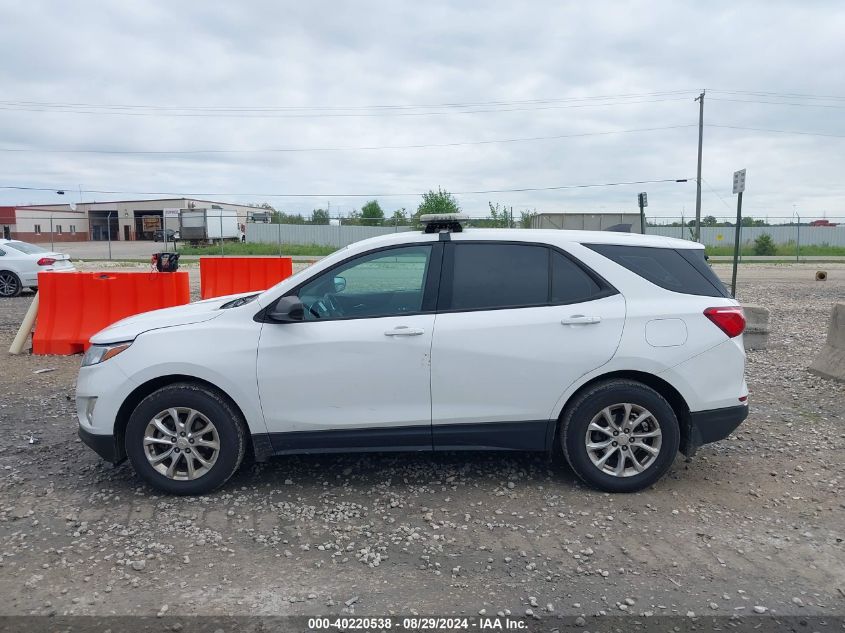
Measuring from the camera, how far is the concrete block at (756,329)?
31.1 ft

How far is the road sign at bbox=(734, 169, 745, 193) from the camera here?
12.9 metres

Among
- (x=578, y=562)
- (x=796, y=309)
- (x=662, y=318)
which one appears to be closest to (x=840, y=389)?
(x=662, y=318)

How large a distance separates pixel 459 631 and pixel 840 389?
5.85m

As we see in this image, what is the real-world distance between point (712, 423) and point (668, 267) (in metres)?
1.09

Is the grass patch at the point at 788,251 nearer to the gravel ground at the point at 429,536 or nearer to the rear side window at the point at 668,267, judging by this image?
the rear side window at the point at 668,267

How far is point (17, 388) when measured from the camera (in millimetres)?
7406

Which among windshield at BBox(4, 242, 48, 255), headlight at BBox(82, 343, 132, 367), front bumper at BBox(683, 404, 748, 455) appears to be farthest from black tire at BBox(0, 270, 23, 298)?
front bumper at BBox(683, 404, 748, 455)

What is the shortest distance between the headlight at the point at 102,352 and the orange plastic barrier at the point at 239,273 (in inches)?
347

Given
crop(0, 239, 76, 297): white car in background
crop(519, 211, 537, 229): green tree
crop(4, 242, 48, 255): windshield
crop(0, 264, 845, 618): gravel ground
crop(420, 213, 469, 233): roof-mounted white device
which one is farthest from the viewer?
crop(519, 211, 537, 229): green tree

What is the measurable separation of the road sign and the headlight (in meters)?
11.6

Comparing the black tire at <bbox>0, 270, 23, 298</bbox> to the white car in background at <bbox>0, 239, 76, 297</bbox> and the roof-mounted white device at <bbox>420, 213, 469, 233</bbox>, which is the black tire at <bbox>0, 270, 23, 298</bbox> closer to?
the white car in background at <bbox>0, 239, 76, 297</bbox>

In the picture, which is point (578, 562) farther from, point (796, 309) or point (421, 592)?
point (796, 309)

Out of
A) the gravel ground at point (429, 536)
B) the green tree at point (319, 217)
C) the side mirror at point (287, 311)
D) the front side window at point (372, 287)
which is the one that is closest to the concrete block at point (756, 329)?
the gravel ground at point (429, 536)

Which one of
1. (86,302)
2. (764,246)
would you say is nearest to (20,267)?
(86,302)
